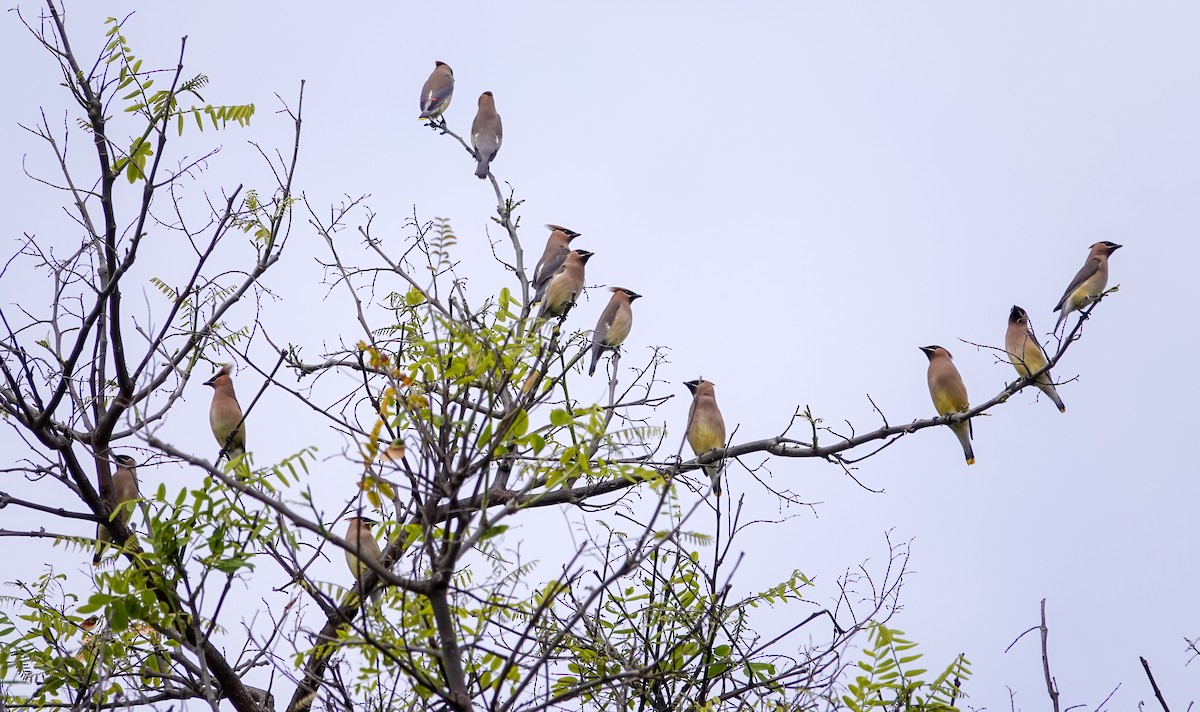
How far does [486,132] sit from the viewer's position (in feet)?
34.9

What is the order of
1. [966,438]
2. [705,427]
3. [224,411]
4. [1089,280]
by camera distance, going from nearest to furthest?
[705,427]
[966,438]
[224,411]
[1089,280]

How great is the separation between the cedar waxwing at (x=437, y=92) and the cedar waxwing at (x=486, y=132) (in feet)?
2.75

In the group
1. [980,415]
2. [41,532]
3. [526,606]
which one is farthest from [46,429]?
[980,415]

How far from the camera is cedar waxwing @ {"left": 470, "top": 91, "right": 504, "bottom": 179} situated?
1034cm

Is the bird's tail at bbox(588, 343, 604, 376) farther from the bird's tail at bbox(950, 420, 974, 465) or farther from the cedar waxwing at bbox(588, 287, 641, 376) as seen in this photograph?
the bird's tail at bbox(950, 420, 974, 465)

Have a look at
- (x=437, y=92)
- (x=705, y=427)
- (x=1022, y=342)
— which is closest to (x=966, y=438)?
(x=1022, y=342)

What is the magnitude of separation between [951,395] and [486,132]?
4.64m

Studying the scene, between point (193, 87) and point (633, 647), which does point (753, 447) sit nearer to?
point (633, 647)

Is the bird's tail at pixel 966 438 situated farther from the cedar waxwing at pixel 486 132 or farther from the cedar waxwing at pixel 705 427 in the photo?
the cedar waxwing at pixel 486 132

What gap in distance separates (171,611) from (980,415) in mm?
4427

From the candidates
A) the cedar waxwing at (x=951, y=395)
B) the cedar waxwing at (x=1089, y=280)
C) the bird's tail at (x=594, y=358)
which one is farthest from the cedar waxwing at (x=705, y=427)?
the cedar waxwing at (x=1089, y=280)

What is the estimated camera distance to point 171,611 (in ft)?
12.5

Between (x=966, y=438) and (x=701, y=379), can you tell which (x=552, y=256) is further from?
(x=966, y=438)

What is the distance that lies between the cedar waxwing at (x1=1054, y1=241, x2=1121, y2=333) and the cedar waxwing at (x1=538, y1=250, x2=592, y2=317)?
3286mm
